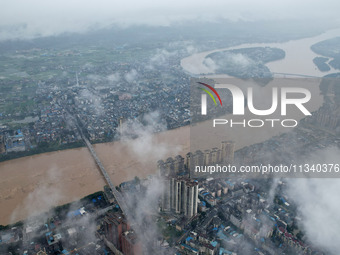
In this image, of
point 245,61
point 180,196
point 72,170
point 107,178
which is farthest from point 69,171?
point 245,61

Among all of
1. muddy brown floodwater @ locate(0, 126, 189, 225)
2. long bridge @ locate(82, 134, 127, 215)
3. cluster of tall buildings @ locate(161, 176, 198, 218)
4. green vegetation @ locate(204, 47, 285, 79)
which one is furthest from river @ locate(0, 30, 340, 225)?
green vegetation @ locate(204, 47, 285, 79)

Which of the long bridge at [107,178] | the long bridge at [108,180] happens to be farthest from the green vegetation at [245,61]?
the long bridge at [108,180]

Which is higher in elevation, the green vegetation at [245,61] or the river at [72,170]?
the green vegetation at [245,61]

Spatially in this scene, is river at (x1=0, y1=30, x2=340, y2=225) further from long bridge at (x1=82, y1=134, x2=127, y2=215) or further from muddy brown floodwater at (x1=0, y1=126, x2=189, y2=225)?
long bridge at (x1=82, y1=134, x2=127, y2=215)

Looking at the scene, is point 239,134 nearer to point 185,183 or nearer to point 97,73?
point 185,183

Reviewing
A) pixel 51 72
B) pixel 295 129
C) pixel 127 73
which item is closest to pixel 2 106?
pixel 51 72

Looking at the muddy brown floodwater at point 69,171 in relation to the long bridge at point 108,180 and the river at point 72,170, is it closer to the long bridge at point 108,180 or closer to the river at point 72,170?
the river at point 72,170
